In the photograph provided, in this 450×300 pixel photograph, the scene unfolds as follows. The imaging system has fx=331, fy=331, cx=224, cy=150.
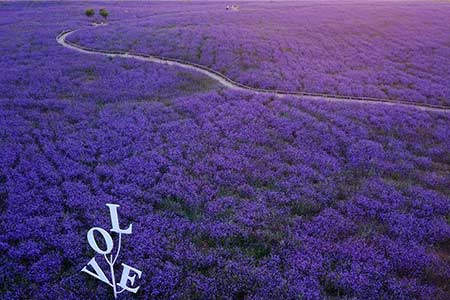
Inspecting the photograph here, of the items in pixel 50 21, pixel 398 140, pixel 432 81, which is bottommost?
pixel 398 140

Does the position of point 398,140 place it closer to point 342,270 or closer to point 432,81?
point 342,270

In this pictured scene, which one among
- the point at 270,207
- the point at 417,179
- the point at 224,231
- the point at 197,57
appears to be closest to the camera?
the point at 224,231

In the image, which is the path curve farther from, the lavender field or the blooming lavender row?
the blooming lavender row

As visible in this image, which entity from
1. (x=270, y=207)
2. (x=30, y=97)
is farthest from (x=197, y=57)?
(x=270, y=207)

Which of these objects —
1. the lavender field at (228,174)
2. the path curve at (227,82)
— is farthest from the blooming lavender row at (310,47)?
the path curve at (227,82)

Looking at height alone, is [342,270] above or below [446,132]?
below

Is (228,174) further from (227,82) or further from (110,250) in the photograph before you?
(227,82)

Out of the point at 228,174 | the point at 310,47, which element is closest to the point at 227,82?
the point at 228,174
